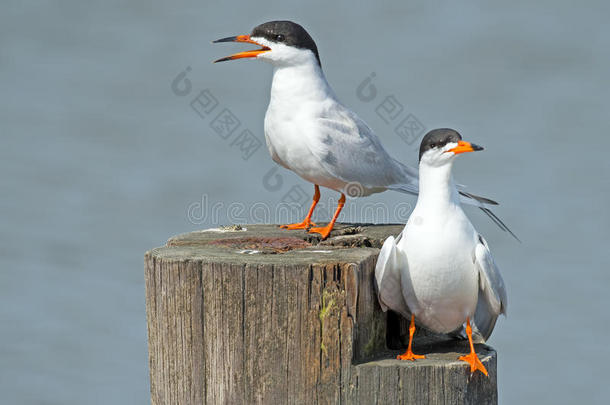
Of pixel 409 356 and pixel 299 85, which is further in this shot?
pixel 299 85

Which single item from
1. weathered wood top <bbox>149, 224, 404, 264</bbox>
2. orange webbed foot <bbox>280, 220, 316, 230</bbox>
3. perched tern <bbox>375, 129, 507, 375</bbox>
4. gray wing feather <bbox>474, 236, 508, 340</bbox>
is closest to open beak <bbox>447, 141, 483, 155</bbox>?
perched tern <bbox>375, 129, 507, 375</bbox>

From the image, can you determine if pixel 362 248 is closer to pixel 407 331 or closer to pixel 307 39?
pixel 407 331

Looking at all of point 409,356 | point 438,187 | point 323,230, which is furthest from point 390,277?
point 323,230

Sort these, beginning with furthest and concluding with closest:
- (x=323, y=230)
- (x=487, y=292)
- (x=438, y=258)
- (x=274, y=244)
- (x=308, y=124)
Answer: (x=308, y=124) → (x=323, y=230) → (x=274, y=244) → (x=487, y=292) → (x=438, y=258)

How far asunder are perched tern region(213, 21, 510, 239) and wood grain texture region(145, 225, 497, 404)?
1408mm

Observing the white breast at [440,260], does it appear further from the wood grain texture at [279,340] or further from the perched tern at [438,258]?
the wood grain texture at [279,340]

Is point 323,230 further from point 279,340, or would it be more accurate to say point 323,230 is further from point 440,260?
point 279,340

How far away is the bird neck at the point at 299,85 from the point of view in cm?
527

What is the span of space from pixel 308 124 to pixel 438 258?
62.3 inches

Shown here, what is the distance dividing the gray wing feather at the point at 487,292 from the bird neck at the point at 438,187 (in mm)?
273

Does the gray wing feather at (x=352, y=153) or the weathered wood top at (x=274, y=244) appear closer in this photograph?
the weathered wood top at (x=274, y=244)

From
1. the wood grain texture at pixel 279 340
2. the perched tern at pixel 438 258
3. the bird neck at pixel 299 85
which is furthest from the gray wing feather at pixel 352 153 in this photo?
the wood grain texture at pixel 279 340

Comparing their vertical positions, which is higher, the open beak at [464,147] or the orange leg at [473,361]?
the open beak at [464,147]

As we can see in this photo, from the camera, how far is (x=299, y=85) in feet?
17.3
